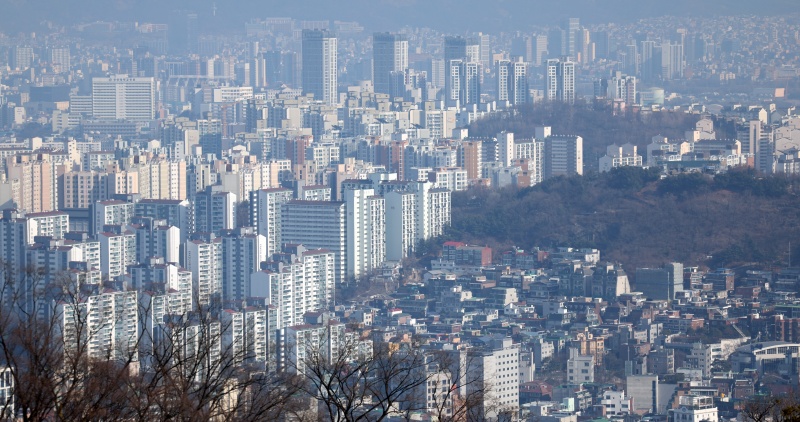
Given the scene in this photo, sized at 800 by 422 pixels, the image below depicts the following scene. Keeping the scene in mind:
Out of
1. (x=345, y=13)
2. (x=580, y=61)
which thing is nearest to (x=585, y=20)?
(x=580, y=61)

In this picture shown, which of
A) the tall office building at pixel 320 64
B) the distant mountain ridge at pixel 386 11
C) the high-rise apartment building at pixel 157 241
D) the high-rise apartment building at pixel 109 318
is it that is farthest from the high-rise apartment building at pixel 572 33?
the high-rise apartment building at pixel 109 318

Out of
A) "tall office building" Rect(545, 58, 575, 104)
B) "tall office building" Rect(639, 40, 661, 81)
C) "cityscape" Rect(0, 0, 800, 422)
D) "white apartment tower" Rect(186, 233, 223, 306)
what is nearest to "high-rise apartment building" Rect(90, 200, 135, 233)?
"cityscape" Rect(0, 0, 800, 422)

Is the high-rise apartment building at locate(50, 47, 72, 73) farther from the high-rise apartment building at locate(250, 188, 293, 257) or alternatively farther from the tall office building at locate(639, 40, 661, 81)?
the high-rise apartment building at locate(250, 188, 293, 257)

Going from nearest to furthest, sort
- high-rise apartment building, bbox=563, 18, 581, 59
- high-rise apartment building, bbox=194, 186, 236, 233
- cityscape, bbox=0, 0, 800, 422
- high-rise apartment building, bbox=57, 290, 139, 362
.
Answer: cityscape, bbox=0, 0, 800, 422 → high-rise apartment building, bbox=57, 290, 139, 362 → high-rise apartment building, bbox=194, 186, 236, 233 → high-rise apartment building, bbox=563, 18, 581, 59

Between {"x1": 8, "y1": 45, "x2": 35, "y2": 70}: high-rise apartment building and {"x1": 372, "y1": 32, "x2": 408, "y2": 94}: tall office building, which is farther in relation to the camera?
{"x1": 8, "y1": 45, "x2": 35, "y2": 70}: high-rise apartment building

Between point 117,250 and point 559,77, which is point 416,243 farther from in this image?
point 559,77

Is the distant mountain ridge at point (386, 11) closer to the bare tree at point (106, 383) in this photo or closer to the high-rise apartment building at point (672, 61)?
the high-rise apartment building at point (672, 61)
